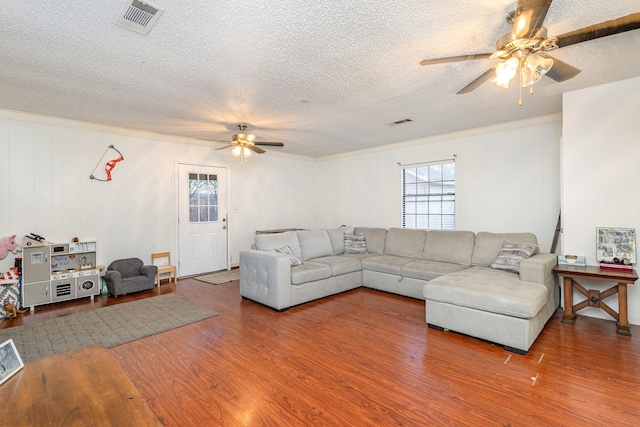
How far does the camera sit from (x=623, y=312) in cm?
315

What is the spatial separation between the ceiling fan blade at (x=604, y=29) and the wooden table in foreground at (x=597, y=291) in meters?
2.34

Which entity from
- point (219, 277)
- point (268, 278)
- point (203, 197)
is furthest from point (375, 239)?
point (203, 197)

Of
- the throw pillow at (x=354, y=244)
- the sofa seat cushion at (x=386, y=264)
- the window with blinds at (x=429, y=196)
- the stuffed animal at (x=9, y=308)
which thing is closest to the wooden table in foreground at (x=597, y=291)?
the sofa seat cushion at (x=386, y=264)

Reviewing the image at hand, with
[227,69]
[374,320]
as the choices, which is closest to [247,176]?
[227,69]

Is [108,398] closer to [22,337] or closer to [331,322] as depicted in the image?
[331,322]

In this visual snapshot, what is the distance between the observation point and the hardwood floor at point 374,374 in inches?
77.7

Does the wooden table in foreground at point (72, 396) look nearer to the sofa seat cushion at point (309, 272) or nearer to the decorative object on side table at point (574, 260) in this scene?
the sofa seat cushion at point (309, 272)

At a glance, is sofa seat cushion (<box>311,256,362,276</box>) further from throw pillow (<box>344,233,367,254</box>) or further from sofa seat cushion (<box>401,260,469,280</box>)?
sofa seat cushion (<box>401,260,469,280</box>)

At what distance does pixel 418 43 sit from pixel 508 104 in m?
2.24

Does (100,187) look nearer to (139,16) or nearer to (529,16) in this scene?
(139,16)

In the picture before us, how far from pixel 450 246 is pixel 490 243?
562mm

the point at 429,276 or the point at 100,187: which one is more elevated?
the point at 100,187

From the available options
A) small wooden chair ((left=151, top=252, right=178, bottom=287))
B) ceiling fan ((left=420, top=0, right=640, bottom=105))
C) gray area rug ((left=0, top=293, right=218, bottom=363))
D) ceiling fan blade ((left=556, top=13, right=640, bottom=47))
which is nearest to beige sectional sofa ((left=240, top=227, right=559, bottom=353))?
gray area rug ((left=0, top=293, right=218, bottom=363))

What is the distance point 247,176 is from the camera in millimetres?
6762
